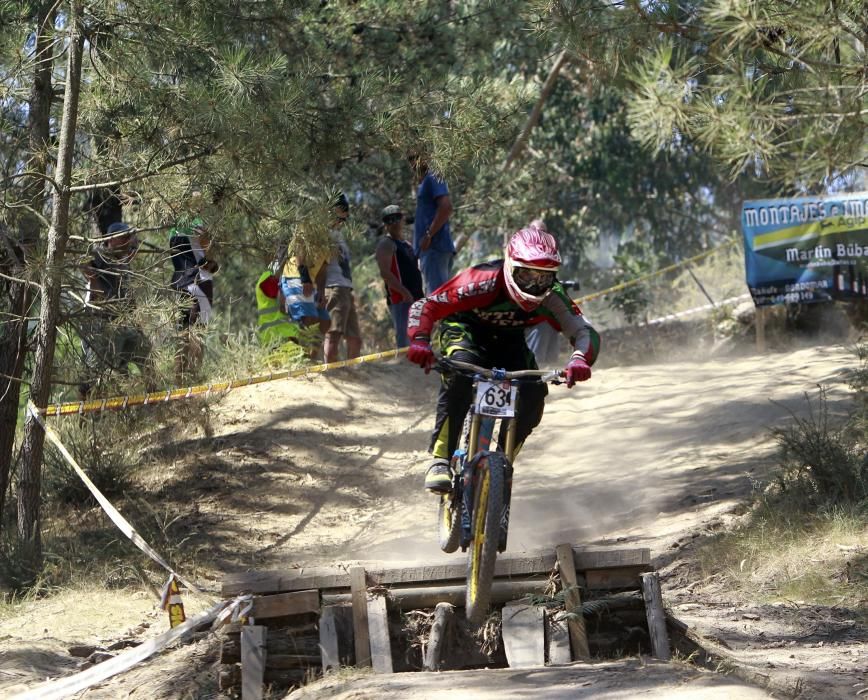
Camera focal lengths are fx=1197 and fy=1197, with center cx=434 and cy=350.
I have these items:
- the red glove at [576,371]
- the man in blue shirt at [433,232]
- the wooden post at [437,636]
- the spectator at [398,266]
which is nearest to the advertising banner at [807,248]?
the man in blue shirt at [433,232]

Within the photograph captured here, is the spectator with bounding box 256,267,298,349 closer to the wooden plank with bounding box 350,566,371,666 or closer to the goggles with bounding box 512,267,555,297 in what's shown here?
the goggles with bounding box 512,267,555,297

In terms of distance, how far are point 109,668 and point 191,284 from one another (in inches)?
161

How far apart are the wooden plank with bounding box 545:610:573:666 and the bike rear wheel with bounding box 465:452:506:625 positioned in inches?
11.9

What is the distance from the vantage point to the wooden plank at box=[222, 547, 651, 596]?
17.8 feet

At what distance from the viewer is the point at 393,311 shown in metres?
11.0

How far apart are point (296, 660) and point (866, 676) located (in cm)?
240

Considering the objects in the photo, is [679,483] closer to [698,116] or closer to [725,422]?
[725,422]

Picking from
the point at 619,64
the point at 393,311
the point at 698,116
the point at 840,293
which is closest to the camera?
the point at 698,116

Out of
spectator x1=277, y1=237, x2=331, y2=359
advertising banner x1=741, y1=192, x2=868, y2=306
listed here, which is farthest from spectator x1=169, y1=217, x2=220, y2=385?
advertising banner x1=741, y1=192, x2=868, y2=306

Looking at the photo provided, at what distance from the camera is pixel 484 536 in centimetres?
522

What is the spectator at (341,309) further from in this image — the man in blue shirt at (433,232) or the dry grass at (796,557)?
the dry grass at (796,557)

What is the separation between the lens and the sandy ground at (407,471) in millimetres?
7438

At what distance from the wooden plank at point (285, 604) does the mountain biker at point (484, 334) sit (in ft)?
2.48

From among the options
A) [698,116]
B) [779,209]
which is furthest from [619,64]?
[779,209]
